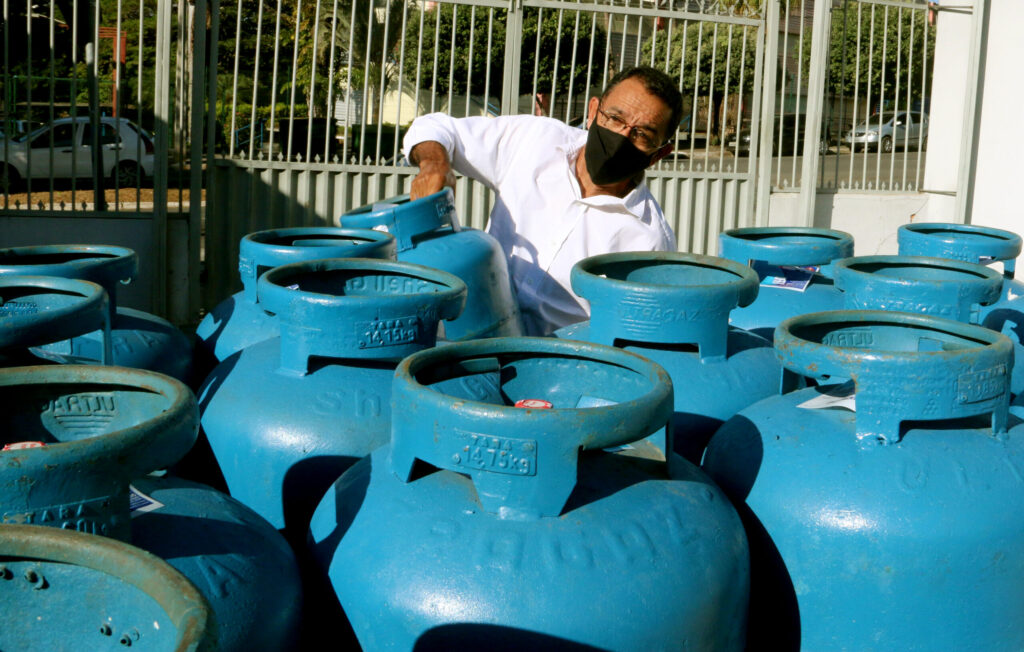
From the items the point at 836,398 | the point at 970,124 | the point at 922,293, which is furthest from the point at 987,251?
the point at 970,124

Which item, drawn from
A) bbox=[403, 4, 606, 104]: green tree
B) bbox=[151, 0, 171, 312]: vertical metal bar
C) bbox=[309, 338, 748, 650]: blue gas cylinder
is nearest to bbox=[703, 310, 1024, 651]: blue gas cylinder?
bbox=[309, 338, 748, 650]: blue gas cylinder

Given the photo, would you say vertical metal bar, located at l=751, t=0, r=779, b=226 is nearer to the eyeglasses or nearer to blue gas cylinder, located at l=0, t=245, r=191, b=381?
the eyeglasses

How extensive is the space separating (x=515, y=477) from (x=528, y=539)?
0.09m

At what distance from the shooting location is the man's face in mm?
3074

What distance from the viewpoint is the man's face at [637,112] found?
10.1ft

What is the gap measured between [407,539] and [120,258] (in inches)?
55.2

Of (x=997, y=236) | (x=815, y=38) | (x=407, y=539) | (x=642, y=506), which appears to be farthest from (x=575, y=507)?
(x=815, y=38)

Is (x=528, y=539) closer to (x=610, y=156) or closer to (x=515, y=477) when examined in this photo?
(x=515, y=477)

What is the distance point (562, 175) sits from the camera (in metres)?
3.19

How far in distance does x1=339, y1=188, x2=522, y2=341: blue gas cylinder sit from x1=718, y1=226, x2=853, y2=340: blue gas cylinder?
0.66 meters

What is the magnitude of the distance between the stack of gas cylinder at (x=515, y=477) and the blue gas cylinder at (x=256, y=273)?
0.20 m

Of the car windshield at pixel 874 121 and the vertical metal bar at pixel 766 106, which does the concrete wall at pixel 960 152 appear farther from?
the car windshield at pixel 874 121

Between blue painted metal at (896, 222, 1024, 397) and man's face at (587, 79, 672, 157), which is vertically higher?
man's face at (587, 79, 672, 157)

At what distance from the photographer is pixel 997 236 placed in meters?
3.40
